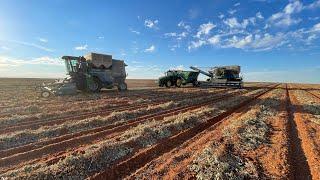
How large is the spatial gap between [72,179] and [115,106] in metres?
10.1

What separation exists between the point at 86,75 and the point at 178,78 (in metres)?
16.3

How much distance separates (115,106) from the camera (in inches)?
607

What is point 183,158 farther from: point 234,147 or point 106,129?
point 106,129

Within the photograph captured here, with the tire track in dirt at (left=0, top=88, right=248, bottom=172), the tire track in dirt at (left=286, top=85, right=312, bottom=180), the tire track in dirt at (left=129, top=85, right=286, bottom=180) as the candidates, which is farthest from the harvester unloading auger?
the tire track in dirt at (left=286, top=85, right=312, bottom=180)

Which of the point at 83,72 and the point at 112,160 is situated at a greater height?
the point at 83,72

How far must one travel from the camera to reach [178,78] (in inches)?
1469

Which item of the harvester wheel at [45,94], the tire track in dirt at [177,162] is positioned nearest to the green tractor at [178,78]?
the harvester wheel at [45,94]

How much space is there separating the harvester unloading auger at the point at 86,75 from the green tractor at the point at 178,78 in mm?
12007

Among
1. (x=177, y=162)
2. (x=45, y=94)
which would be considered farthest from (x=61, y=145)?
(x=45, y=94)

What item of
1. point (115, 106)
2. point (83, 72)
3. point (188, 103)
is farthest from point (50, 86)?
point (188, 103)

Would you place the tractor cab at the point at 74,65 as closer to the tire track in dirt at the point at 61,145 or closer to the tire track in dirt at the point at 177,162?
the tire track in dirt at the point at 61,145

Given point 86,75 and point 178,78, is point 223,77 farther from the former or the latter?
point 86,75

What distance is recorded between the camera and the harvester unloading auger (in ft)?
69.2

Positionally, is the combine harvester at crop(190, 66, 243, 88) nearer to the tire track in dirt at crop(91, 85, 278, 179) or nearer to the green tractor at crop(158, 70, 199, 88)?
the green tractor at crop(158, 70, 199, 88)
